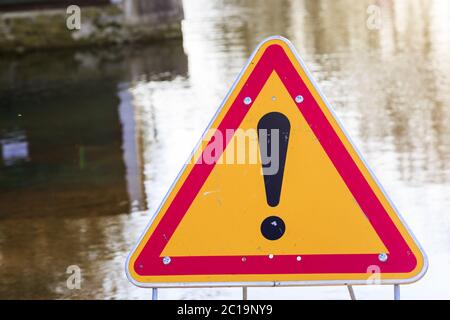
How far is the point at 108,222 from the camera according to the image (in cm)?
794

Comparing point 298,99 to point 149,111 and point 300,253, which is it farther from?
point 149,111

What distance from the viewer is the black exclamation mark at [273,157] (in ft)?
13.8

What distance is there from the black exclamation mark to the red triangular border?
2.7 inches

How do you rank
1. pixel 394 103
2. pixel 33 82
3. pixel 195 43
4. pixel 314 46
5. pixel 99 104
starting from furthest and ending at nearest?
pixel 195 43
pixel 314 46
pixel 33 82
pixel 99 104
pixel 394 103

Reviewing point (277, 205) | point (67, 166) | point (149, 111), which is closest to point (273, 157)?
point (277, 205)

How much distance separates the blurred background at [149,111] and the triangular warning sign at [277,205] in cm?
190

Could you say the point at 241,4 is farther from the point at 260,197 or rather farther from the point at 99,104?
the point at 260,197

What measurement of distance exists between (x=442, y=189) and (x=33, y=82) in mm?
7757

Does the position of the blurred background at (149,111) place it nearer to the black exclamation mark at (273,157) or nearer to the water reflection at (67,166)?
the water reflection at (67,166)

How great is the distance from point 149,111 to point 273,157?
27.1ft

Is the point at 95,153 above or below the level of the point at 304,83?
below

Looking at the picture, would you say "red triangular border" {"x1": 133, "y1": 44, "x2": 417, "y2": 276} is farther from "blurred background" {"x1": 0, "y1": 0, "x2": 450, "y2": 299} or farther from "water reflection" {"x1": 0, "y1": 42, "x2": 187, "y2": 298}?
"water reflection" {"x1": 0, "y1": 42, "x2": 187, "y2": 298}

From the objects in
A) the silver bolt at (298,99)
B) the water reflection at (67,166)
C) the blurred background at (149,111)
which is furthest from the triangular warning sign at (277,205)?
the water reflection at (67,166)
